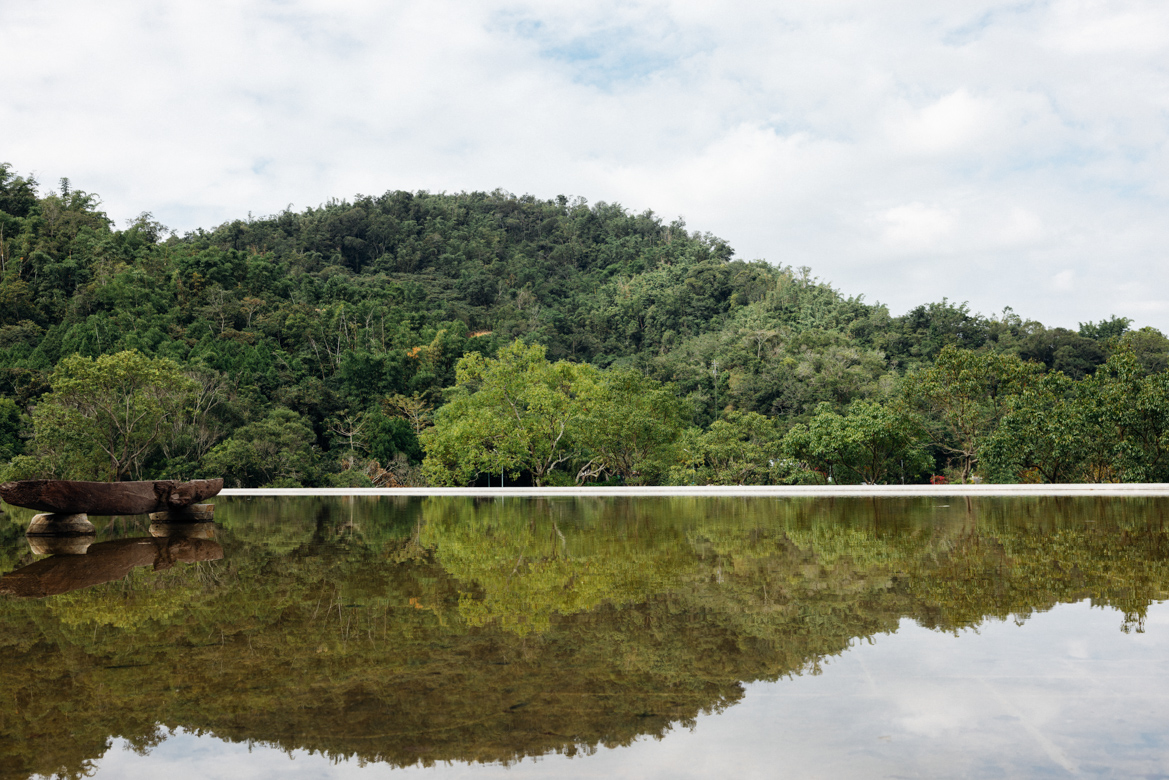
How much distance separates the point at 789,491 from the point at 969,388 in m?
6.53

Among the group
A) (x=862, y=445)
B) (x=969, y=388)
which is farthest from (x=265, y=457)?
(x=969, y=388)

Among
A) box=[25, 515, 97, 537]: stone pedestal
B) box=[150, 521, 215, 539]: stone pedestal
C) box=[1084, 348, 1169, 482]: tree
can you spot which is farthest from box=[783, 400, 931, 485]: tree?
box=[25, 515, 97, 537]: stone pedestal

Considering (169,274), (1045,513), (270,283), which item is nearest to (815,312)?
(270,283)

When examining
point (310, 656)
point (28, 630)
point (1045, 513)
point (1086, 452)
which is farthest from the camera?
point (1086, 452)

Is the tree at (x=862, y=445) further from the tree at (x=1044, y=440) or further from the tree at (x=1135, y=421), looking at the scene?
the tree at (x=1135, y=421)

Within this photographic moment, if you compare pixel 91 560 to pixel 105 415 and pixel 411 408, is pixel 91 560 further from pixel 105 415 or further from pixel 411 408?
pixel 411 408

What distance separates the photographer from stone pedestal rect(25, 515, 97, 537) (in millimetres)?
9367

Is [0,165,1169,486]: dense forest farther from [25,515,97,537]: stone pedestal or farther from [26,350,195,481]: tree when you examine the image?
[25,515,97,537]: stone pedestal

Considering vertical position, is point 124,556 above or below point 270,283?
below

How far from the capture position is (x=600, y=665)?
329 centimetres

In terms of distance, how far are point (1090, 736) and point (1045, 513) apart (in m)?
8.59

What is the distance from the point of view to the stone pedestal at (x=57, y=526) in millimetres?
9367

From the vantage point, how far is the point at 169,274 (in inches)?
1565

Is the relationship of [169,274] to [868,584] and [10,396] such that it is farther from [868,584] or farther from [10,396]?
[868,584]
